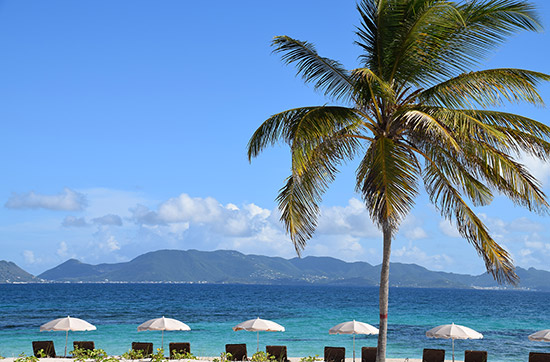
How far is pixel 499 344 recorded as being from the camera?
1212 inches

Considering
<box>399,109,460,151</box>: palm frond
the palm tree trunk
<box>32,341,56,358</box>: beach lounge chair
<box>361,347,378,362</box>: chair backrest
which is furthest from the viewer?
<box>361,347,378,362</box>: chair backrest

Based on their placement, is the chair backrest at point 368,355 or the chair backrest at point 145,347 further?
the chair backrest at point 368,355

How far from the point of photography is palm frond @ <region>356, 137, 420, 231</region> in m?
9.71

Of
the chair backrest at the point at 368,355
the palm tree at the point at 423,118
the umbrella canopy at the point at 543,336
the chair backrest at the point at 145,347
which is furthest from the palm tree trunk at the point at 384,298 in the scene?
the umbrella canopy at the point at 543,336

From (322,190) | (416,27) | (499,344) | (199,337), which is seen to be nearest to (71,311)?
(199,337)

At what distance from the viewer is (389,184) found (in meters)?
9.89

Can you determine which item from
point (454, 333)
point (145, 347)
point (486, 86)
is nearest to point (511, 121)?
point (486, 86)

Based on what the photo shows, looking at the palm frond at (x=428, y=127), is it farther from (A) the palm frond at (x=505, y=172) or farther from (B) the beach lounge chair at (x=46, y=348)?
(B) the beach lounge chair at (x=46, y=348)

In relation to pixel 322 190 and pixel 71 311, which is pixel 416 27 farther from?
pixel 71 311

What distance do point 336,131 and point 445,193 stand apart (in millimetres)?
2454

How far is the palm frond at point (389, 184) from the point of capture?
971 centimetres

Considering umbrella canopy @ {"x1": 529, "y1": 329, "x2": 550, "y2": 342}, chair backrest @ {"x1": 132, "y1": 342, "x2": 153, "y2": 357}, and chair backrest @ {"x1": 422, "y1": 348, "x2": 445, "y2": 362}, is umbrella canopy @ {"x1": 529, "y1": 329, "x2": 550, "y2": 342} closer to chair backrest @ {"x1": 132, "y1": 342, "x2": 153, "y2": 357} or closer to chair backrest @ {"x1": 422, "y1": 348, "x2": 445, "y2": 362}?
chair backrest @ {"x1": 422, "y1": 348, "x2": 445, "y2": 362}

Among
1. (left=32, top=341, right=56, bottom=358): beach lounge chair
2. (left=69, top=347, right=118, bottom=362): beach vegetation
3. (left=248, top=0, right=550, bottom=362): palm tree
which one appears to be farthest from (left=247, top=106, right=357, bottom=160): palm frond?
(left=32, top=341, right=56, bottom=358): beach lounge chair

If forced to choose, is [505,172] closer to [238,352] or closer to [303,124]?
[303,124]
